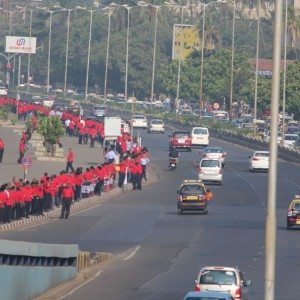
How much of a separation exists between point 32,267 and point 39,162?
45.3 meters

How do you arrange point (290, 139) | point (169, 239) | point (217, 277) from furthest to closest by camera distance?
point (290, 139) < point (169, 239) < point (217, 277)

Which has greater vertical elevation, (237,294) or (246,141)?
(246,141)

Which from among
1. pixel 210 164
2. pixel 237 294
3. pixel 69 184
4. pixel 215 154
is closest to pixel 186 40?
pixel 215 154

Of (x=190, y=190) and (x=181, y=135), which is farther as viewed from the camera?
(x=181, y=135)

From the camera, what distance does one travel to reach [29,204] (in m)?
52.0

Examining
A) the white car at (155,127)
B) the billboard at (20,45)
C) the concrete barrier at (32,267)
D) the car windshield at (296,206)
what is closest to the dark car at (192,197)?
the car windshield at (296,206)

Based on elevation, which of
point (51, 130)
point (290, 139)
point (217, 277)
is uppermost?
point (51, 130)

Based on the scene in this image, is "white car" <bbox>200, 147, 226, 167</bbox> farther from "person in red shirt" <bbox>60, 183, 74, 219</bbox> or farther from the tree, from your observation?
"person in red shirt" <bbox>60, 183, 74, 219</bbox>

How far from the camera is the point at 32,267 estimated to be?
1336 inches

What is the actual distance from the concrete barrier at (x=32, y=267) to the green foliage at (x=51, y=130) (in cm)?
4198

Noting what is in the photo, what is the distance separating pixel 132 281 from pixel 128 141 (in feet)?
146

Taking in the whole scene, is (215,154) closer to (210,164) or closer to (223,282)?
(210,164)

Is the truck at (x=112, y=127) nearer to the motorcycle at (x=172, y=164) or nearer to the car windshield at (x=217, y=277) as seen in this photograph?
the motorcycle at (x=172, y=164)

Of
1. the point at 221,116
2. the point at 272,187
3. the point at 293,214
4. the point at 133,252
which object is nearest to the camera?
the point at 272,187
